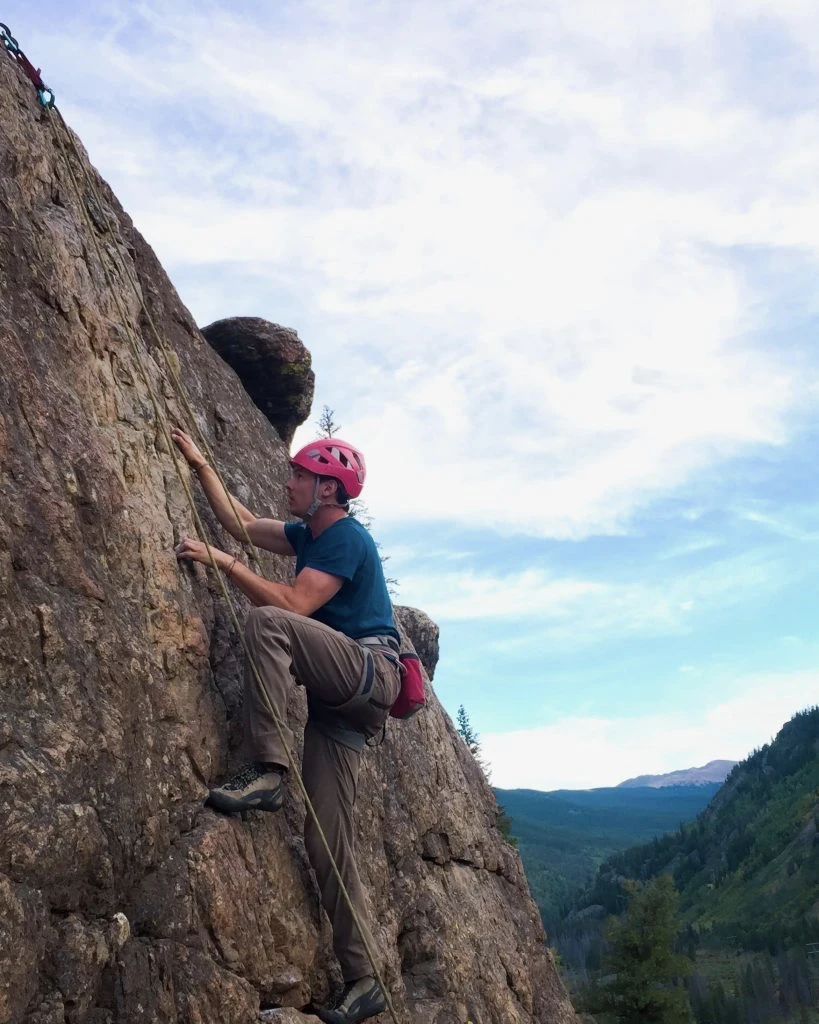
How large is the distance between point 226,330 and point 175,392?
196 inches

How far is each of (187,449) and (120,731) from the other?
3166 millimetres

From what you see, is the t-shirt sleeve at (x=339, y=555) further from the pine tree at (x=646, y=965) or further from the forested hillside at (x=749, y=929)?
the forested hillside at (x=749, y=929)

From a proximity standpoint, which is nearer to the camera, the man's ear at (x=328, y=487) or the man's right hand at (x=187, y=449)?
the man's ear at (x=328, y=487)

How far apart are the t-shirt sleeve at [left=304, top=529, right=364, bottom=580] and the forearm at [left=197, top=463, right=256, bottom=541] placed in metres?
1.40

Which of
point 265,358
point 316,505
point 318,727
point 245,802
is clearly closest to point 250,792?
point 245,802

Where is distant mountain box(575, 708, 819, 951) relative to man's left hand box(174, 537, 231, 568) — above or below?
below

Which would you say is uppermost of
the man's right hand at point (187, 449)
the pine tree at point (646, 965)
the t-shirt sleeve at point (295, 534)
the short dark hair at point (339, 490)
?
the man's right hand at point (187, 449)

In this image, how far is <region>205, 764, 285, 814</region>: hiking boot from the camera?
706cm

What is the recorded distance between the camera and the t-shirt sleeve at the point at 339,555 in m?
7.80

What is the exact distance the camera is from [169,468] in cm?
869

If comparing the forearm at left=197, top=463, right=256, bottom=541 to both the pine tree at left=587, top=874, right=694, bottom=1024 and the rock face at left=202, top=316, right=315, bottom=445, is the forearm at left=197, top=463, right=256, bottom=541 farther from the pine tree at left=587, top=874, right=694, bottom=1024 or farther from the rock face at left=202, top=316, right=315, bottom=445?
the pine tree at left=587, top=874, right=694, bottom=1024

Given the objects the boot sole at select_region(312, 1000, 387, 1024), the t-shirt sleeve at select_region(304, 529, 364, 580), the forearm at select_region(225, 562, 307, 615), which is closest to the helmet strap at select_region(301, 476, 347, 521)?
the t-shirt sleeve at select_region(304, 529, 364, 580)

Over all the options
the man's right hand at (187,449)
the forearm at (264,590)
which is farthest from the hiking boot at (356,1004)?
the man's right hand at (187,449)

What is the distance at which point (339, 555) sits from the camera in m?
7.82
